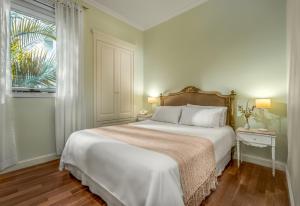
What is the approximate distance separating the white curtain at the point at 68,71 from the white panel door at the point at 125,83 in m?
1.09

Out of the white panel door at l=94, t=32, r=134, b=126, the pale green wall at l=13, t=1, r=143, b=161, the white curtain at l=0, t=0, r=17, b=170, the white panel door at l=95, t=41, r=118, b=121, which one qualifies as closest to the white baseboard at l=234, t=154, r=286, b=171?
the white panel door at l=94, t=32, r=134, b=126

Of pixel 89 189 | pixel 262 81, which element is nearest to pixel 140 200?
pixel 89 189

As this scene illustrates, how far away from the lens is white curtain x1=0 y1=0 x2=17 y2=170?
2162mm

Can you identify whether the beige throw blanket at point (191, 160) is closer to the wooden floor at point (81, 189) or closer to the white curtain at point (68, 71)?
the wooden floor at point (81, 189)

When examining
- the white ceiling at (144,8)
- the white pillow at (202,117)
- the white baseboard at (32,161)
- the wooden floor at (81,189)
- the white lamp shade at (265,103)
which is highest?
the white ceiling at (144,8)

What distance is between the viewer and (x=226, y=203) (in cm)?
166

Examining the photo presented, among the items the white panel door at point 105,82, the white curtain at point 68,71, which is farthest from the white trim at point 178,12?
the white curtain at point 68,71

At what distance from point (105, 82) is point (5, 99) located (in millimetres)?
1788

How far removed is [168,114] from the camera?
3217 mm

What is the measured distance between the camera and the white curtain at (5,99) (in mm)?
2162

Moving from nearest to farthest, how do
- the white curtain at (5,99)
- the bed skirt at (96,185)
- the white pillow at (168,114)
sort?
the bed skirt at (96,185) < the white curtain at (5,99) < the white pillow at (168,114)

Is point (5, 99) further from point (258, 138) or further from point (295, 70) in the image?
point (258, 138)

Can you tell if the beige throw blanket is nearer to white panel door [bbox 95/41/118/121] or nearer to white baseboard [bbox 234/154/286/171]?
white baseboard [bbox 234/154/286/171]

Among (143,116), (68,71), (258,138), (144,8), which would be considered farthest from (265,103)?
(68,71)
